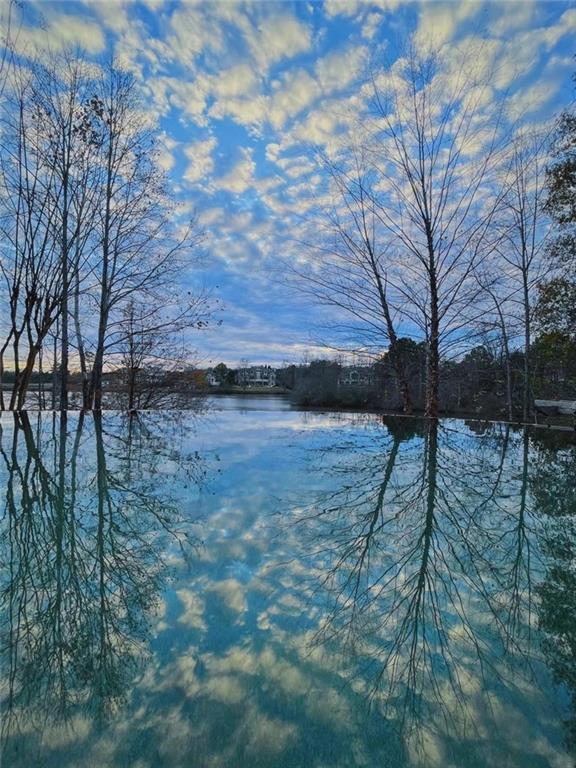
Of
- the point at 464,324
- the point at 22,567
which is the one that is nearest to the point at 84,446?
the point at 22,567

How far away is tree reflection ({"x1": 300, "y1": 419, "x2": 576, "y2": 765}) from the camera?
781 mm

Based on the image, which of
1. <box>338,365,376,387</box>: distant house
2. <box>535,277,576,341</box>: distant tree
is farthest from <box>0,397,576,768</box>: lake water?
<box>535,277,576,341</box>: distant tree

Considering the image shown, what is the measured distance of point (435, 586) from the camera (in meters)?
1.19

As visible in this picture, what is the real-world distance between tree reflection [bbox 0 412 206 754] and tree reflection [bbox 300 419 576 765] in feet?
1.56

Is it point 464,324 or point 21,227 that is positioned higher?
point 21,227

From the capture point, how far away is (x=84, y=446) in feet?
10.1

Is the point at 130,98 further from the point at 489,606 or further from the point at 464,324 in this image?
the point at 489,606

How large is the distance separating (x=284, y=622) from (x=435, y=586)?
1.56ft

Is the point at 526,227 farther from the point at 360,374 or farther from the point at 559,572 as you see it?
the point at 559,572

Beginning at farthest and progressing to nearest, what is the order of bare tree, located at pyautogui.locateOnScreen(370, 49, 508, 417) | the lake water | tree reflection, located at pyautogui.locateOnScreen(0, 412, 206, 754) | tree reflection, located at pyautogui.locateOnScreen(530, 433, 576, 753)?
bare tree, located at pyautogui.locateOnScreen(370, 49, 508, 417)
tree reflection, located at pyautogui.locateOnScreen(530, 433, 576, 753)
tree reflection, located at pyautogui.locateOnScreen(0, 412, 206, 754)
the lake water

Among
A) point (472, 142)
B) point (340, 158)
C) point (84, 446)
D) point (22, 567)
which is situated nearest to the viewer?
point (22, 567)

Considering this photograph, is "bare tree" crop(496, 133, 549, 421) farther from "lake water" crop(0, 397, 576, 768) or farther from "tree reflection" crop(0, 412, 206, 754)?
"tree reflection" crop(0, 412, 206, 754)

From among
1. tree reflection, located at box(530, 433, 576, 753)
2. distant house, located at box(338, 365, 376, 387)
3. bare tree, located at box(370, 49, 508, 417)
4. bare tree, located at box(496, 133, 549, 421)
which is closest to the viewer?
tree reflection, located at box(530, 433, 576, 753)

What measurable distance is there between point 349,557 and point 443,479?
1225 mm
